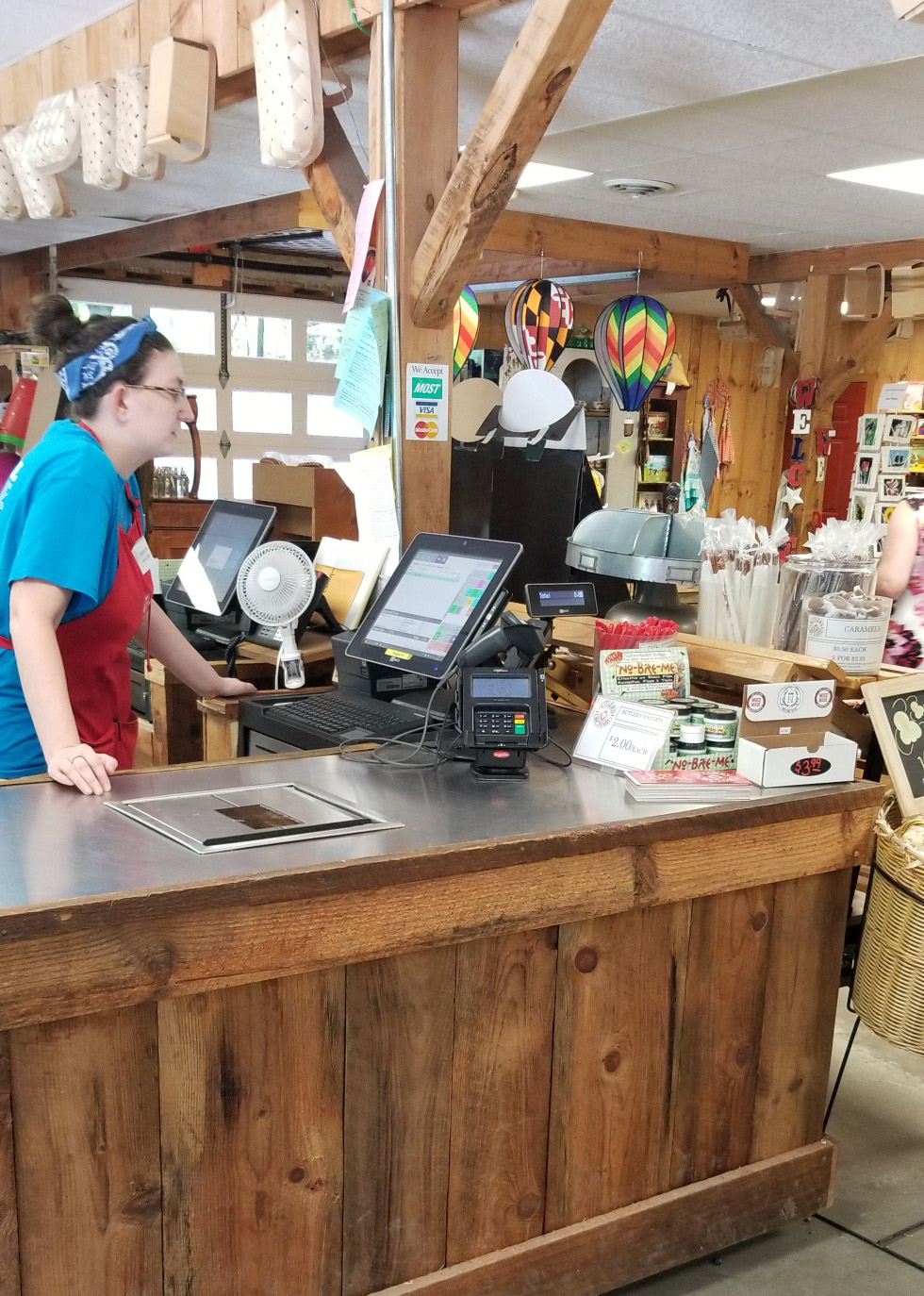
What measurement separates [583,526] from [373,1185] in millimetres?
1689

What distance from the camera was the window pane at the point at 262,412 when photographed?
9.91 meters

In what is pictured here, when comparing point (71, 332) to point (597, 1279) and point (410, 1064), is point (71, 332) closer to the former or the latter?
point (410, 1064)

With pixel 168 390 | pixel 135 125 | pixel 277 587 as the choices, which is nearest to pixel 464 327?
pixel 135 125

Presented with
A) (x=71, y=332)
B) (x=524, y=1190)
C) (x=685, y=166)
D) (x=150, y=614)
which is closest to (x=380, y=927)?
(x=524, y=1190)

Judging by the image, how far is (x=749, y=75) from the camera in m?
3.73

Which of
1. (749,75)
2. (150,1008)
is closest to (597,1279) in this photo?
(150,1008)

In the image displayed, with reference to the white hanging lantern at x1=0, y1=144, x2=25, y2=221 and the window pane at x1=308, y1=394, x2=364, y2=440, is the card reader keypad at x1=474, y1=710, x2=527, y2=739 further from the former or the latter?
the window pane at x1=308, y1=394, x2=364, y2=440

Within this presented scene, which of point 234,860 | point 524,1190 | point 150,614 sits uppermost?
point 150,614

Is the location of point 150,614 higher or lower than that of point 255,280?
lower

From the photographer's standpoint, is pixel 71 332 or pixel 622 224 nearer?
pixel 71 332

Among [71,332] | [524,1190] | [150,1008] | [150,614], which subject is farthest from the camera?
[150,614]

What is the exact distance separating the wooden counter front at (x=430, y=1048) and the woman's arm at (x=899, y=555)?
1.22 meters

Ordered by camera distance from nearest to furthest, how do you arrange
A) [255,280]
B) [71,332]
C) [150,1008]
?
[150,1008]
[71,332]
[255,280]

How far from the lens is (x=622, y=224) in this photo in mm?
7258
